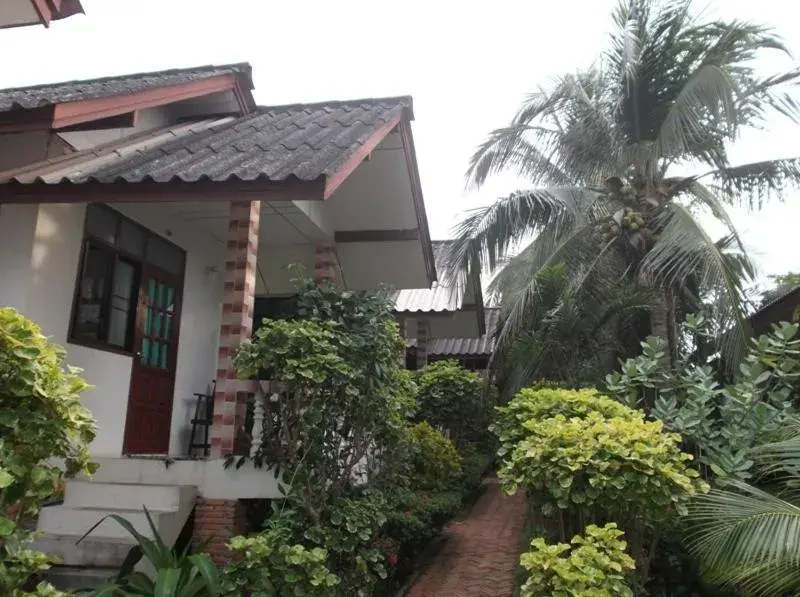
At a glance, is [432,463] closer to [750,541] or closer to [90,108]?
[750,541]

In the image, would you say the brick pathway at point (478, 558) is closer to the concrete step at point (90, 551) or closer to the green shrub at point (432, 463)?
the green shrub at point (432, 463)

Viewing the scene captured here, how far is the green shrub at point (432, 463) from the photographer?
29.0 ft

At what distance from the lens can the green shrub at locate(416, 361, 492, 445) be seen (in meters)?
11.5

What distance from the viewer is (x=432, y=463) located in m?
8.96

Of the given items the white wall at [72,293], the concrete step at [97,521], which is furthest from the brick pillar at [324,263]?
the concrete step at [97,521]

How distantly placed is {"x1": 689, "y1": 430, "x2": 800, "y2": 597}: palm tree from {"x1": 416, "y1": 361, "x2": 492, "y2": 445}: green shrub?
264 inches

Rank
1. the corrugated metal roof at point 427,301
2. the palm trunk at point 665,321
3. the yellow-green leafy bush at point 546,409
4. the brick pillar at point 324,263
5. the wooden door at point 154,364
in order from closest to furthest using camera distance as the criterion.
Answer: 1. the yellow-green leafy bush at point 546,409
2. the wooden door at point 154,364
3. the brick pillar at point 324,263
4. the palm trunk at point 665,321
5. the corrugated metal roof at point 427,301

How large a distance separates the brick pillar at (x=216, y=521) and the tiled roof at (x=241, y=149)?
2.58 metres

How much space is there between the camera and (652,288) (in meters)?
9.62

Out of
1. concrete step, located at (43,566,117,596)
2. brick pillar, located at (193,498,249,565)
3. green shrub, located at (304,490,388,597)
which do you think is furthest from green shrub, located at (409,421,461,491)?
concrete step, located at (43,566,117,596)

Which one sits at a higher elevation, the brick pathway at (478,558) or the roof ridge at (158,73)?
the roof ridge at (158,73)

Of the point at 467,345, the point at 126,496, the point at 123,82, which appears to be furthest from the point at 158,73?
the point at 467,345

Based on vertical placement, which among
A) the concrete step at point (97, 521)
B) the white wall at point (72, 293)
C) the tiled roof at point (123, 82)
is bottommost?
the concrete step at point (97, 521)

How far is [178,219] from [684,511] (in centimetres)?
610
